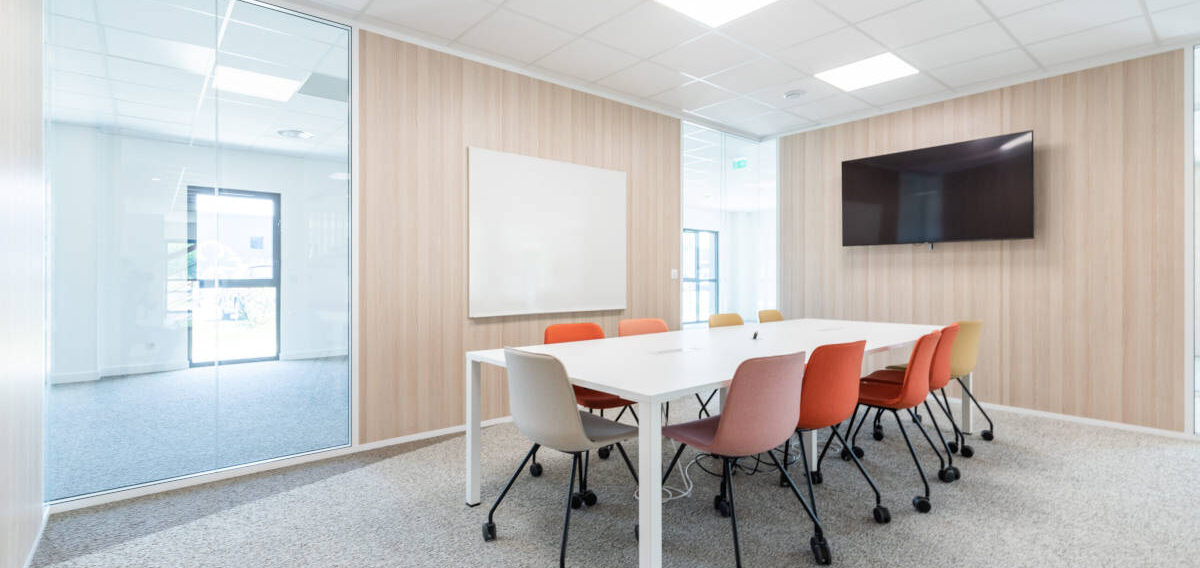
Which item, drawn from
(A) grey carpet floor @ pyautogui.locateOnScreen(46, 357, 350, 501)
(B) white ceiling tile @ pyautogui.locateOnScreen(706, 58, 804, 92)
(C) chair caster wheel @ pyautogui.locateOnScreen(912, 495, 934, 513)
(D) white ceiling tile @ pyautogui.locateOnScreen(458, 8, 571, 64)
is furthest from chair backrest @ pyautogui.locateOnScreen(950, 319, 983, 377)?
(A) grey carpet floor @ pyautogui.locateOnScreen(46, 357, 350, 501)

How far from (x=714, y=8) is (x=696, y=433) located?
282cm

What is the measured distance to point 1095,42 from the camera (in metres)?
4.15

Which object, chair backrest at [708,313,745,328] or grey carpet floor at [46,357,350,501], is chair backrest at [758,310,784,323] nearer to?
chair backrest at [708,313,745,328]

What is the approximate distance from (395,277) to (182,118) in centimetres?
154

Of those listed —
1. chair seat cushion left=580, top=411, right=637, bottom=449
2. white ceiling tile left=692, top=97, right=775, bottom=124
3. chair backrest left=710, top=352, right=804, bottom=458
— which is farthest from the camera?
white ceiling tile left=692, top=97, right=775, bottom=124

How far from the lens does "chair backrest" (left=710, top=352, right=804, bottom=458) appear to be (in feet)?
6.91

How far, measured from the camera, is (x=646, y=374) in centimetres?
232

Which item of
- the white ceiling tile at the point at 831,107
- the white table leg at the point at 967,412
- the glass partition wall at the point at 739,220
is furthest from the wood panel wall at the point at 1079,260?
the glass partition wall at the point at 739,220

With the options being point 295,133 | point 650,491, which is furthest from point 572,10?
point 650,491

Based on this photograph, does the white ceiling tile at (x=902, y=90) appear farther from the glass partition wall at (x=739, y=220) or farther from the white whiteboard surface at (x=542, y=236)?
the white whiteboard surface at (x=542, y=236)

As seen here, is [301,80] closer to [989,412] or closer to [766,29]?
[766,29]

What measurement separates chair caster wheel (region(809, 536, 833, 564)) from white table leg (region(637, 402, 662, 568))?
0.79 metres

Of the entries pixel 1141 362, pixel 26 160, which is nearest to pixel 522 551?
pixel 26 160

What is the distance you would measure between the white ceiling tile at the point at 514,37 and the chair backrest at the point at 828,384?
2.96 meters
